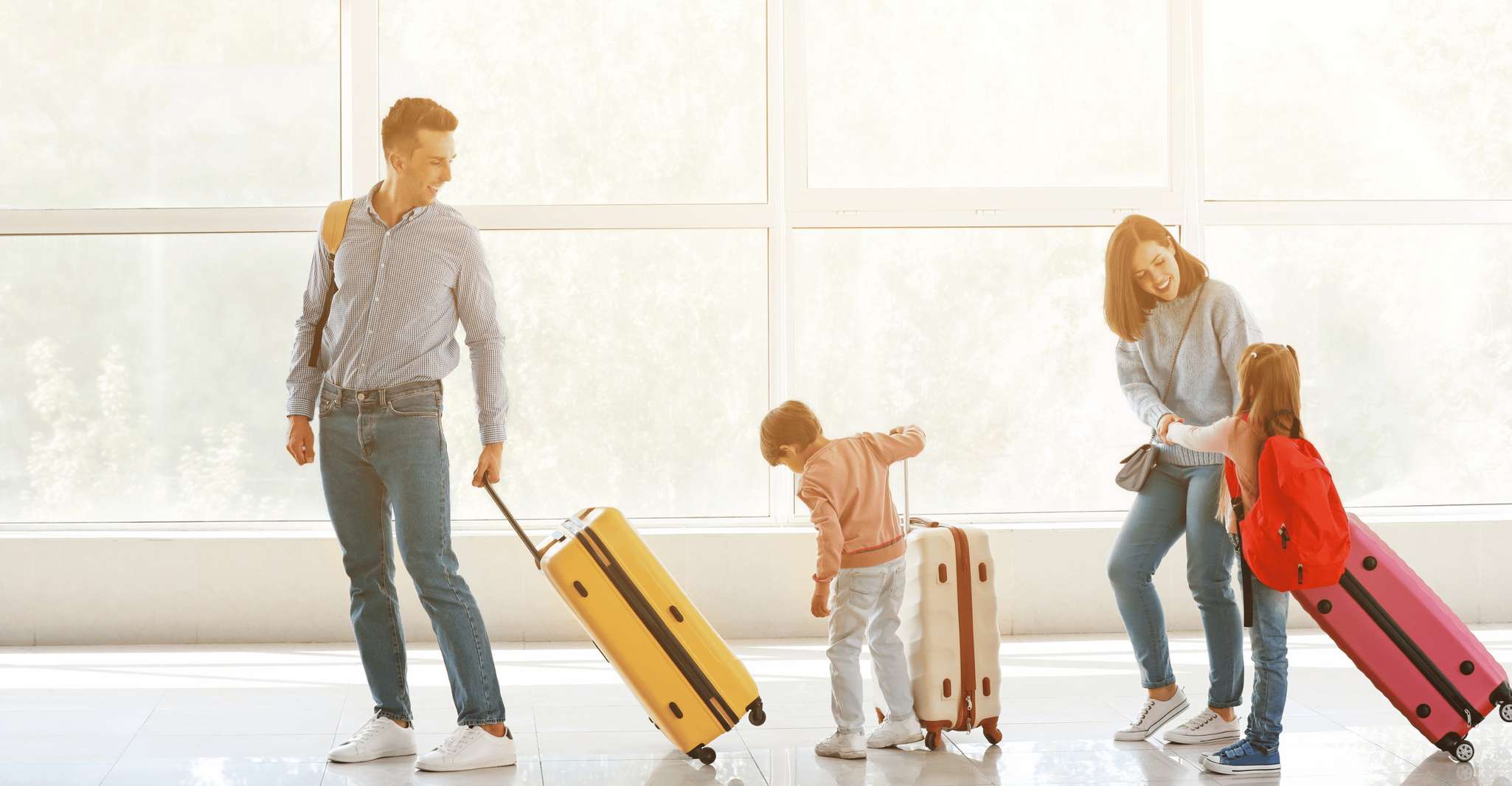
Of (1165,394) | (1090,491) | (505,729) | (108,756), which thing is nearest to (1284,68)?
(1090,491)

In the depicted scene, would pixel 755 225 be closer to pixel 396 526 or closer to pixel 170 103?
pixel 170 103

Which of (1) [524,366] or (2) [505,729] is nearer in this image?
(2) [505,729]

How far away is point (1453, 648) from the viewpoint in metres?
3.34

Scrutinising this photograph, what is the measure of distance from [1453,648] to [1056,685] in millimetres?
1201

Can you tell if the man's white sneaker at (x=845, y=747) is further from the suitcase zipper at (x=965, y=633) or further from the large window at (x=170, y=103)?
the large window at (x=170, y=103)

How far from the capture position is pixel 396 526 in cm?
320

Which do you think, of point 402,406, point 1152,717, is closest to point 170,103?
point 402,406

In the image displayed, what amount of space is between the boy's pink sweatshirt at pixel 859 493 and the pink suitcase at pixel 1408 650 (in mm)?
1065

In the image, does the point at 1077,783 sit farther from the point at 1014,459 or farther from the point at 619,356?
the point at 619,356

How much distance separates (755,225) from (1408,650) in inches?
108

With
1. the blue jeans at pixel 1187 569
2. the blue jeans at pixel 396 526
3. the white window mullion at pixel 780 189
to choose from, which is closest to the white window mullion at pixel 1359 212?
the white window mullion at pixel 780 189

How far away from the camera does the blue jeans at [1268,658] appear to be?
313cm

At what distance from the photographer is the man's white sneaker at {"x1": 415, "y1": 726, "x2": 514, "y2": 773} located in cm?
321

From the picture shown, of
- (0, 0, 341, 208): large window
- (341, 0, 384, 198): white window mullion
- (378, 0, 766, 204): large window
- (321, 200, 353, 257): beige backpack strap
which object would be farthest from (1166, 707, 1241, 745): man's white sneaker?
(0, 0, 341, 208): large window
